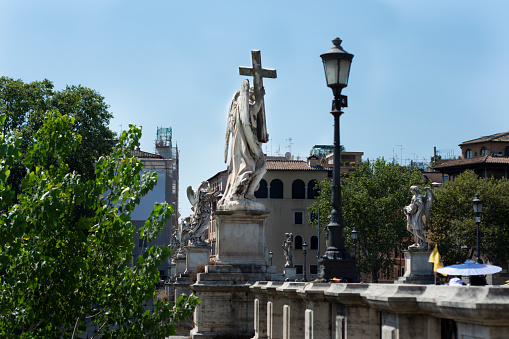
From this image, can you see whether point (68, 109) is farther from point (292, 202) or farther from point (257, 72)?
point (292, 202)

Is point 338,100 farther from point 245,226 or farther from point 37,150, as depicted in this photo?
point 37,150

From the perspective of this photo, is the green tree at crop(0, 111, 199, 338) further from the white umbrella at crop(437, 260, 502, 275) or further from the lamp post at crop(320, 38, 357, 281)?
the white umbrella at crop(437, 260, 502, 275)

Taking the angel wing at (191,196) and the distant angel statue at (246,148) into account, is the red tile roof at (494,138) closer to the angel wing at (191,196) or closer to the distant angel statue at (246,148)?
the angel wing at (191,196)

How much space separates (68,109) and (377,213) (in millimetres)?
28368

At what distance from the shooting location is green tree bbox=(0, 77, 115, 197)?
5025 cm

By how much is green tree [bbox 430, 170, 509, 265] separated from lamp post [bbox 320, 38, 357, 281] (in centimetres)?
5336

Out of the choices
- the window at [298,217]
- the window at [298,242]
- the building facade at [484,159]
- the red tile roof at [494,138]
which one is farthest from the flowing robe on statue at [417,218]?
the red tile roof at [494,138]

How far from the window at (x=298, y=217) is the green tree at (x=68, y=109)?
44864 mm

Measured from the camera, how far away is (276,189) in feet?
324

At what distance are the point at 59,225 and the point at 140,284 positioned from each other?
142 centimetres

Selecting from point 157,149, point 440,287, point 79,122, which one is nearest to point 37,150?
point 440,287

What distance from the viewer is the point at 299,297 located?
11172 millimetres

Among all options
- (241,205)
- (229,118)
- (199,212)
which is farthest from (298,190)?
(241,205)

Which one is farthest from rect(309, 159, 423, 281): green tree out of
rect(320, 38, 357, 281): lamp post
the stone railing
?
the stone railing
